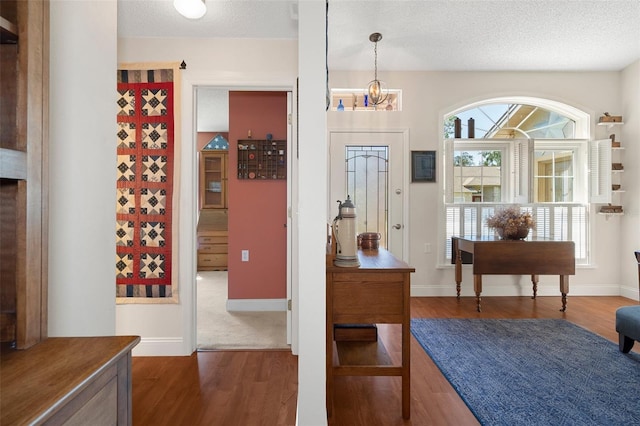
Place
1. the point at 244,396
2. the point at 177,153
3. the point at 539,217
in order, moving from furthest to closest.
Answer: the point at 539,217 → the point at 177,153 → the point at 244,396

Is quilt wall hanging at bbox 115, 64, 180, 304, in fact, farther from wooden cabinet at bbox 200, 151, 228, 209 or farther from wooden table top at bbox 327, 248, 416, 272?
wooden cabinet at bbox 200, 151, 228, 209

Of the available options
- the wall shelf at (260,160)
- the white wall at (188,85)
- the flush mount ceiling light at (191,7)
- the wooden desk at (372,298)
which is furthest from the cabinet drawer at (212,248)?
the wooden desk at (372,298)

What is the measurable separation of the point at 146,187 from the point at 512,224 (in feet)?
11.7

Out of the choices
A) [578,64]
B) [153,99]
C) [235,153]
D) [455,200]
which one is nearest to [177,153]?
[153,99]

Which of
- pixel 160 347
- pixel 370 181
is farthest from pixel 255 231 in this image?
pixel 370 181

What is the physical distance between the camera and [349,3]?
8.68ft

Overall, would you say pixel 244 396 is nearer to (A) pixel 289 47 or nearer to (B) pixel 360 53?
(A) pixel 289 47

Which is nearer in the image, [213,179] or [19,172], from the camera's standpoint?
[19,172]

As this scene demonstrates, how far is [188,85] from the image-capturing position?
8.27 feet

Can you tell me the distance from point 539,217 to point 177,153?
170 inches

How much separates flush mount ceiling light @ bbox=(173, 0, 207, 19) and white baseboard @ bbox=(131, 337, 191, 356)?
2357 mm

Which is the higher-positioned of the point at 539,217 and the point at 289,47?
the point at 289,47

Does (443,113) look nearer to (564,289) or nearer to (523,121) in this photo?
(523,121)

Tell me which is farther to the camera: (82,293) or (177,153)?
(177,153)
